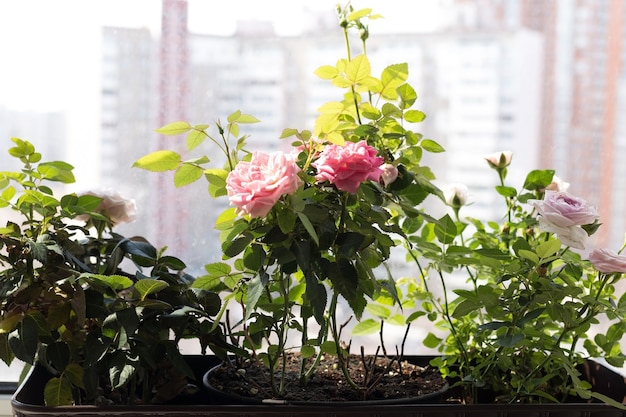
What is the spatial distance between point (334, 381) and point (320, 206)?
0.96 ft

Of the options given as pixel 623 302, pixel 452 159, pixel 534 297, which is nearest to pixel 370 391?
pixel 534 297

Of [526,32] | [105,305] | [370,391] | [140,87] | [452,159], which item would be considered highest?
[526,32]

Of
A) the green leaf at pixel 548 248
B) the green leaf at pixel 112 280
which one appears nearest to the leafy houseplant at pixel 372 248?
the green leaf at pixel 548 248

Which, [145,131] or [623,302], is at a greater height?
[145,131]

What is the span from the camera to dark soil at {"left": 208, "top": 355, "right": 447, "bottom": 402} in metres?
1.09

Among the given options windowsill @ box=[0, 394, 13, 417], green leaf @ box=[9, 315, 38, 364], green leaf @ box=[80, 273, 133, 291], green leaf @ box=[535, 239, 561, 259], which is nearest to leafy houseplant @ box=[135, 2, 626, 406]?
green leaf @ box=[535, 239, 561, 259]

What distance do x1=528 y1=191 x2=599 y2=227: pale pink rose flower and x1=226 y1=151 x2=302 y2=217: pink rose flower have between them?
341 millimetres

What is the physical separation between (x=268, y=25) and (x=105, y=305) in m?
0.63

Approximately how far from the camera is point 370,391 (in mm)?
1097

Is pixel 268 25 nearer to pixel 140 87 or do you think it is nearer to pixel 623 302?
pixel 140 87

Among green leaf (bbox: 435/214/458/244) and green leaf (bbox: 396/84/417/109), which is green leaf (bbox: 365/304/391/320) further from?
green leaf (bbox: 396/84/417/109)

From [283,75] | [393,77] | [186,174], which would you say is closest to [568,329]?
[393,77]

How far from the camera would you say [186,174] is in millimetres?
1109

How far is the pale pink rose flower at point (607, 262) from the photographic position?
1.04m
